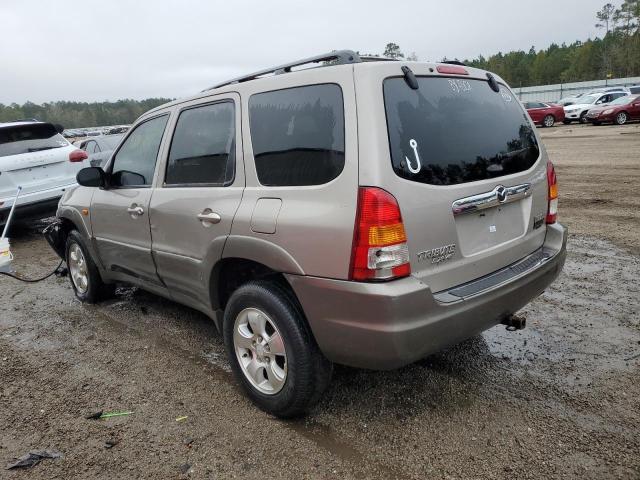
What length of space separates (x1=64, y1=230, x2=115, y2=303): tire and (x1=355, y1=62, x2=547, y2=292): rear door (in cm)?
357

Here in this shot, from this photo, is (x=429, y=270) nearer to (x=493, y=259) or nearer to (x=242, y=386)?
(x=493, y=259)

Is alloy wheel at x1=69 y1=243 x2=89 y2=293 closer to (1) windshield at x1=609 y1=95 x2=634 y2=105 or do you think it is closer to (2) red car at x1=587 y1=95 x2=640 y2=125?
(2) red car at x1=587 y1=95 x2=640 y2=125

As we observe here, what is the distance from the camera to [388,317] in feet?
7.72

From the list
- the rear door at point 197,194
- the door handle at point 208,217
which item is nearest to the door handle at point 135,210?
the rear door at point 197,194

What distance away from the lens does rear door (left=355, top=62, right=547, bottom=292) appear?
2.45 metres

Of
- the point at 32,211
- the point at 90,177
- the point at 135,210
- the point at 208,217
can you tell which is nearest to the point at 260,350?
the point at 208,217

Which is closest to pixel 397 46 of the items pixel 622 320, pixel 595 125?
pixel 595 125

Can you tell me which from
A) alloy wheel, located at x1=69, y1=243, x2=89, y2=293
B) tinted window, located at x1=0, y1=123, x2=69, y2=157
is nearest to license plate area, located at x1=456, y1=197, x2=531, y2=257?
alloy wheel, located at x1=69, y1=243, x2=89, y2=293

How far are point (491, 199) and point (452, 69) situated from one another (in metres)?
0.79

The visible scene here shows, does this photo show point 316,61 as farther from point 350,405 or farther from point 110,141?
point 110,141

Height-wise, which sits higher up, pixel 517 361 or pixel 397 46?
pixel 397 46

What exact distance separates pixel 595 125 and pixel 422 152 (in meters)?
27.0

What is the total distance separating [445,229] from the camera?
255 centimetres

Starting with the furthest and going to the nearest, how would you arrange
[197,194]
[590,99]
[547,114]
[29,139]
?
[547,114] < [590,99] < [29,139] < [197,194]
